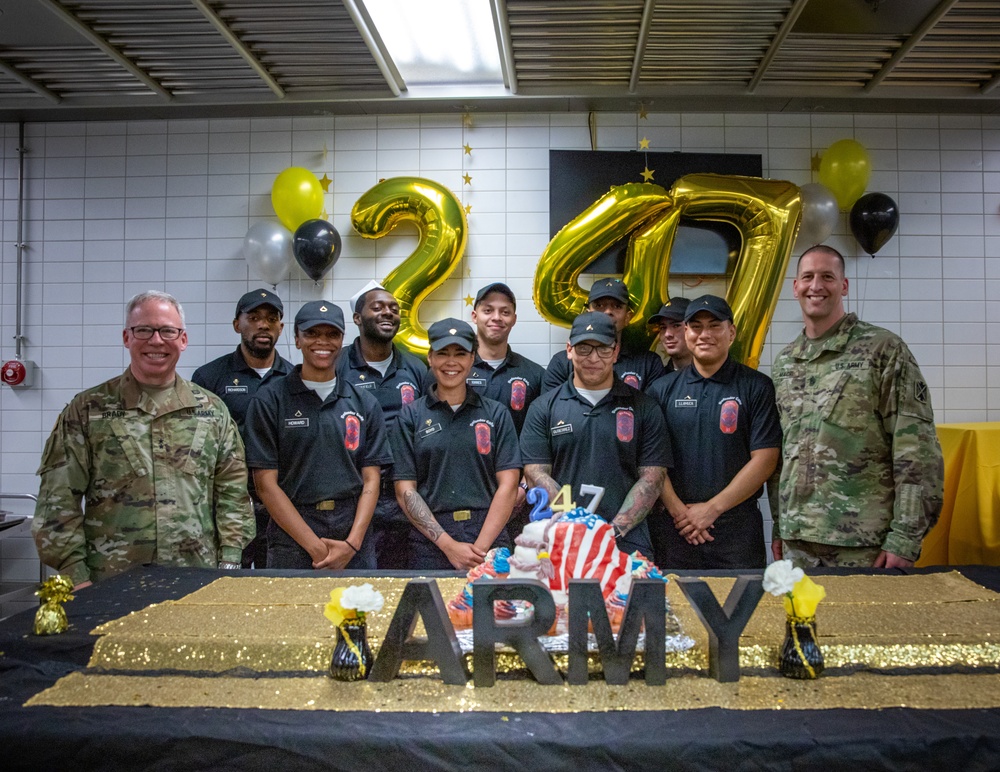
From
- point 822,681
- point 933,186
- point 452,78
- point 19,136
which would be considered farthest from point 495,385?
point 19,136

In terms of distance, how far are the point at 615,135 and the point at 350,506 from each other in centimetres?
292

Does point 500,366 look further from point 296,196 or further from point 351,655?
point 351,655

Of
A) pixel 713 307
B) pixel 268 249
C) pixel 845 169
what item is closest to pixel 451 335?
pixel 713 307

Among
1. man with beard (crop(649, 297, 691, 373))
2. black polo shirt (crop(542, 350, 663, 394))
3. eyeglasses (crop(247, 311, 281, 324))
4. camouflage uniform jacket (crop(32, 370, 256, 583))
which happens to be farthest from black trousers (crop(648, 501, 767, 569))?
eyeglasses (crop(247, 311, 281, 324))

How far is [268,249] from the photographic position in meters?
4.15

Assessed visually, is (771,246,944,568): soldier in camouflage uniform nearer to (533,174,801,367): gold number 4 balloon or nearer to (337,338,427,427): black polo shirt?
(533,174,801,367): gold number 4 balloon

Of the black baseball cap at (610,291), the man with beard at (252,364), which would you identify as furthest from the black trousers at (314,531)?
the black baseball cap at (610,291)

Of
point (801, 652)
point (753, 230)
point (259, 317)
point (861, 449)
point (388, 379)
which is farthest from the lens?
point (753, 230)

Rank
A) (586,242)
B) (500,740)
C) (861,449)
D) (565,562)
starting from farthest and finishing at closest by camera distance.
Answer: (586,242)
(861,449)
(565,562)
(500,740)

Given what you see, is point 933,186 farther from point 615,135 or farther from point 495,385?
point 495,385

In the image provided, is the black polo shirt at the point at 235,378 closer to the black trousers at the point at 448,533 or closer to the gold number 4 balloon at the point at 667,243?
the black trousers at the point at 448,533

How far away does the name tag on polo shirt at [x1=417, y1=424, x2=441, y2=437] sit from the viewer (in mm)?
2881

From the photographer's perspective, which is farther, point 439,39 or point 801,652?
point 439,39

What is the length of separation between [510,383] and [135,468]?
68.0 inches
